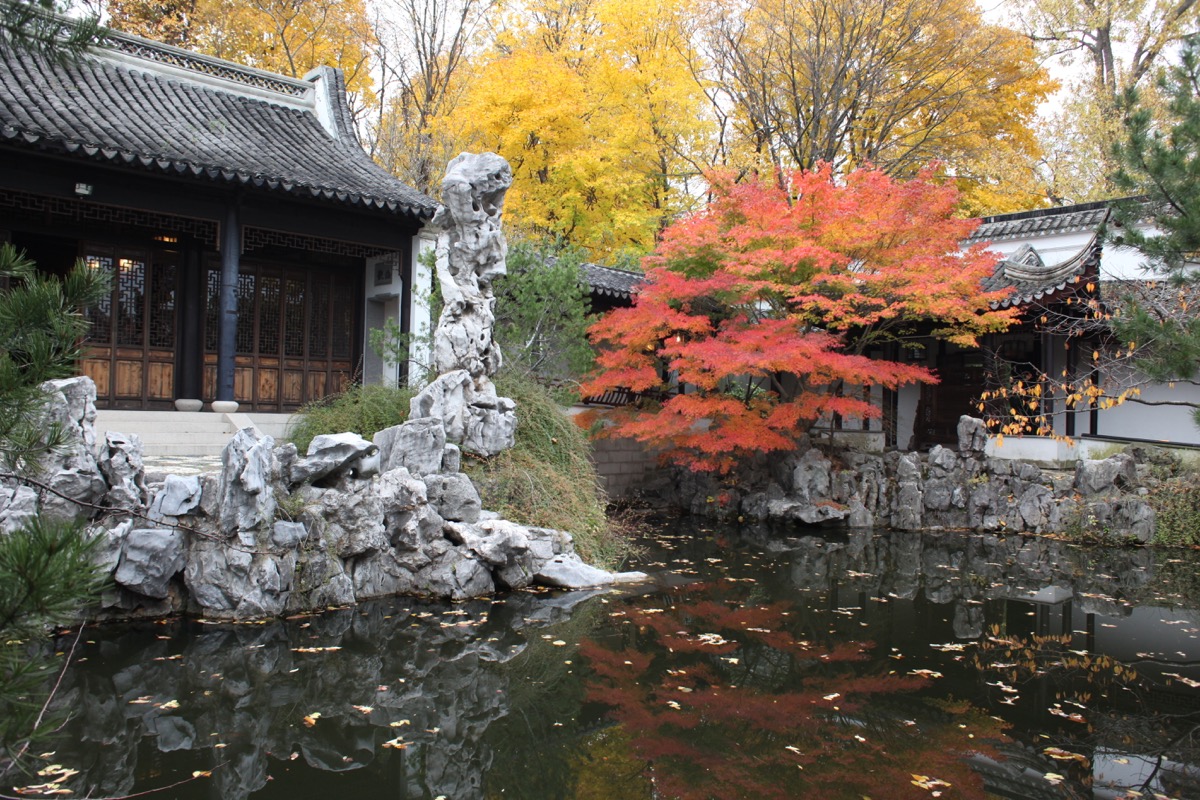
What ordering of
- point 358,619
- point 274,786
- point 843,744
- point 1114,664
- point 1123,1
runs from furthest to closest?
point 1123,1 → point 358,619 → point 1114,664 → point 843,744 → point 274,786

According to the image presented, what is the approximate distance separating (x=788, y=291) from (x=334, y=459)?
6.71m

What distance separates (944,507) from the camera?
13016mm

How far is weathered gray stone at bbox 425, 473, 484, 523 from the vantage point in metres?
7.68

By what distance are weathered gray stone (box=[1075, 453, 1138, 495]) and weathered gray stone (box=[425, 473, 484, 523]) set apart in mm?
9160

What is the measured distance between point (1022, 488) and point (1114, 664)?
712 centimetres

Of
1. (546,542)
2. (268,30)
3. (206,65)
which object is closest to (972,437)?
(546,542)

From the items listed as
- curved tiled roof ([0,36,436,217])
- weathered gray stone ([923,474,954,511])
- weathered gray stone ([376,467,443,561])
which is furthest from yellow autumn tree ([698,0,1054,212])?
weathered gray stone ([376,467,443,561])

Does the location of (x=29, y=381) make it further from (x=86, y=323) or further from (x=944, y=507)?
(x=944, y=507)

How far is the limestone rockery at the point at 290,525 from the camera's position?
6.22 metres

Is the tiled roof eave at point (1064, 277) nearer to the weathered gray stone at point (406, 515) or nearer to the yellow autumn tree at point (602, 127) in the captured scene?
the yellow autumn tree at point (602, 127)

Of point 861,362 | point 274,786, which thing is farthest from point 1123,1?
point 274,786

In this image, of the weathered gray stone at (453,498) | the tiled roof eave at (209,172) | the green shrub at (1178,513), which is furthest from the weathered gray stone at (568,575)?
the green shrub at (1178,513)

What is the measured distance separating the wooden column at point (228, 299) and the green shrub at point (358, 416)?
1.74 meters

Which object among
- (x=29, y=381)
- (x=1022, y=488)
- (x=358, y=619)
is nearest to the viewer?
(x=29, y=381)
